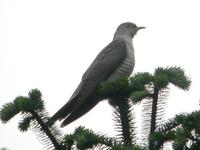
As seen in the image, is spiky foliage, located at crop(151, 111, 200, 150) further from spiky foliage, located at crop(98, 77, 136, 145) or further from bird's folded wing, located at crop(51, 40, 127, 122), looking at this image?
bird's folded wing, located at crop(51, 40, 127, 122)

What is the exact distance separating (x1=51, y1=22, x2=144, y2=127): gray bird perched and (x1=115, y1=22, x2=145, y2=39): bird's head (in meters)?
0.13

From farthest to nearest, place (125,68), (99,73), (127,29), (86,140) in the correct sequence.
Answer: (127,29)
(125,68)
(99,73)
(86,140)

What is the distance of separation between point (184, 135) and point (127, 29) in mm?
4912

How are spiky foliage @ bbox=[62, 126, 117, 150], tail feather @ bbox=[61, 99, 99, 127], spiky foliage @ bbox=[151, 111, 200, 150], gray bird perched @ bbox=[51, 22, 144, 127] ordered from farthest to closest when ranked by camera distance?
gray bird perched @ bbox=[51, 22, 144, 127], tail feather @ bbox=[61, 99, 99, 127], spiky foliage @ bbox=[62, 126, 117, 150], spiky foliage @ bbox=[151, 111, 200, 150]

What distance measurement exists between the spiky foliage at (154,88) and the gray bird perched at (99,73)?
3.24 feet

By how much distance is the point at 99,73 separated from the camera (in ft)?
16.2

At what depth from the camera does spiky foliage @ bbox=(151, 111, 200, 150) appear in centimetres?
201

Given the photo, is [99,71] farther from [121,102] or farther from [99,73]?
[121,102]

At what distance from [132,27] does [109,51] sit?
1.62 metres

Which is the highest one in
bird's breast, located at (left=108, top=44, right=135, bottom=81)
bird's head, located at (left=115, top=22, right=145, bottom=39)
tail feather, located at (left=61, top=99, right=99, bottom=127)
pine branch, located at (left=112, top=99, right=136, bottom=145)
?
bird's head, located at (left=115, top=22, right=145, bottom=39)

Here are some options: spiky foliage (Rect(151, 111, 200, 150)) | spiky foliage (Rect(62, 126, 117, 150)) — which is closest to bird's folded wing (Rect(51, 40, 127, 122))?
spiky foliage (Rect(62, 126, 117, 150))

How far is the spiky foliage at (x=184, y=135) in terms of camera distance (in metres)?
2.01

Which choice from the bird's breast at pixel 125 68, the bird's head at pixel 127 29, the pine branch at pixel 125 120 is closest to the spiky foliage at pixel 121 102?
the pine branch at pixel 125 120

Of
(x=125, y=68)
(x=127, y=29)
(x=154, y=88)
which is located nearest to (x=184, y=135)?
(x=154, y=88)
